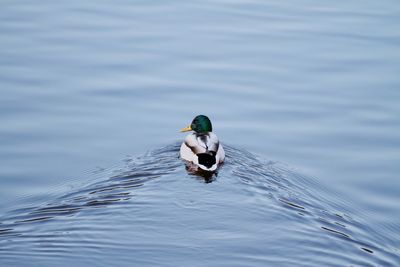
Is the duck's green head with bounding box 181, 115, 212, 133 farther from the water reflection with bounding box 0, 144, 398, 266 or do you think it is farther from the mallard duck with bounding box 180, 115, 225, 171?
the water reflection with bounding box 0, 144, 398, 266

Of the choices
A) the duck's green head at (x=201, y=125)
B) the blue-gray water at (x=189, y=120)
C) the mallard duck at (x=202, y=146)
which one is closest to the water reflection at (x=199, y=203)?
the blue-gray water at (x=189, y=120)

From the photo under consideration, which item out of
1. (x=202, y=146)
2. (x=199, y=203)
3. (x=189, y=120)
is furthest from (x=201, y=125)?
(x=199, y=203)

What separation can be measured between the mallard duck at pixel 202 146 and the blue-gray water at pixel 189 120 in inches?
7.1

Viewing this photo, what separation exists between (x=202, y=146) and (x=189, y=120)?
126 cm

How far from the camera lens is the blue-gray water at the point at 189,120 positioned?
10.2 metres

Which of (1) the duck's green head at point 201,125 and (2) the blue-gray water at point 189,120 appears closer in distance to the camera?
(2) the blue-gray water at point 189,120

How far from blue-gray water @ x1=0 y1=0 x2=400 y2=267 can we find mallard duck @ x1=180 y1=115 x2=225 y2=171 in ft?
0.59

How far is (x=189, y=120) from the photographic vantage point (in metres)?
15.0

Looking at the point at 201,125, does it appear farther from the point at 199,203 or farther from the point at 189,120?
the point at 199,203

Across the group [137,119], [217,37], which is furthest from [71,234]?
[217,37]

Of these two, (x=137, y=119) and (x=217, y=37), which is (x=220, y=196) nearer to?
(x=137, y=119)

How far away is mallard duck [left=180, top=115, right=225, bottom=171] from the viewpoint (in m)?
13.4

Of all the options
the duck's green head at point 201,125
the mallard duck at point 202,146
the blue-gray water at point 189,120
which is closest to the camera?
the blue-gray water at point 189,120

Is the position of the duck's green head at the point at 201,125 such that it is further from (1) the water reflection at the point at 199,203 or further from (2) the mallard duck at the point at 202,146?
(1) the water reflection at the point at 199,203
